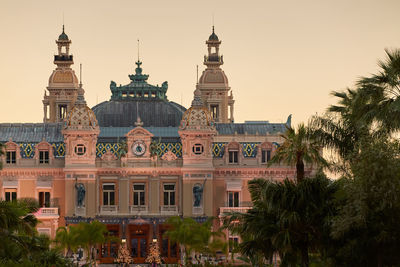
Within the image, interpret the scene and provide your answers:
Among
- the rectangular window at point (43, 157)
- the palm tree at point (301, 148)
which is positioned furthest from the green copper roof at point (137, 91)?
the palm tree at point (301, 148)

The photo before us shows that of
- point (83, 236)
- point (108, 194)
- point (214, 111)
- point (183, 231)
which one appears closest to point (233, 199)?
point (108, 194)

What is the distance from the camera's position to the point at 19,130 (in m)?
129

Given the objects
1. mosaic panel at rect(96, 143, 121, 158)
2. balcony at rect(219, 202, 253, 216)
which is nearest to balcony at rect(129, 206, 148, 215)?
mosaic panel at rect(96, 143, 121, 158)

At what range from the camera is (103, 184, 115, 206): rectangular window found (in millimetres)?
124938

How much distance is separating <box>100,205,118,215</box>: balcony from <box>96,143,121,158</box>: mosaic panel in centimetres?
529

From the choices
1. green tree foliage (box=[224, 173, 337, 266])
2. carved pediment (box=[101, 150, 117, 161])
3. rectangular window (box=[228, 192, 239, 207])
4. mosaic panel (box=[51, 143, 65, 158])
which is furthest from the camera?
rectangular window (box=[228, 192, 239, 207])

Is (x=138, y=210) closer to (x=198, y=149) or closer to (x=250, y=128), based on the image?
Result: (x=198, y=149)

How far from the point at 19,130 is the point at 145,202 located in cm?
1604

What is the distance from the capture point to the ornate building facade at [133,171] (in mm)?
123500

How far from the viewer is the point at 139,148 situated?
410 ft

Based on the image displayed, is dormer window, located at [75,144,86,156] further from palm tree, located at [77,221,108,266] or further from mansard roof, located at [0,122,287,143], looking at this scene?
palm tree, located at [77,221,108,266]

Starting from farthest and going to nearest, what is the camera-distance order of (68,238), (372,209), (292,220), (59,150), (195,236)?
(59,150) → (68,238) → (195,236) → (292,220) → (372,209)

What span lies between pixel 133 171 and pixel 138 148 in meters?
2.43

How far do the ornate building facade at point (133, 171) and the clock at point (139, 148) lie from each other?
0.34 feet
